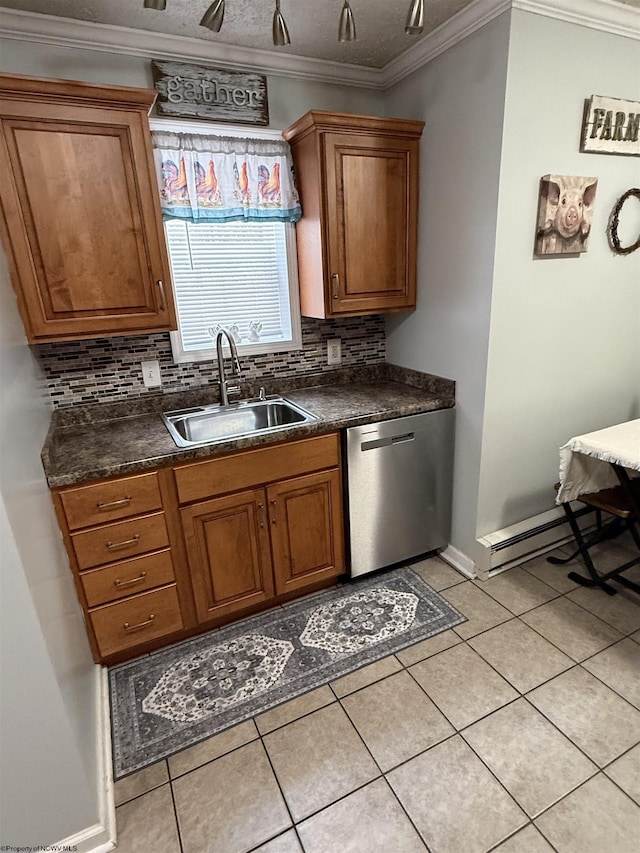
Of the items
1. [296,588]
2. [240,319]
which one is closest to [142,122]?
[240,319]

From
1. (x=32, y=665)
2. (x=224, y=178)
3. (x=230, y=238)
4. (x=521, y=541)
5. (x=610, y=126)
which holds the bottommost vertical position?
(x=521, y=541)

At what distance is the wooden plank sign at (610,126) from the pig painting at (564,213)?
0.51 feet

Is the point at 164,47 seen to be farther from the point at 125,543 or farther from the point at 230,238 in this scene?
the point at 125,543

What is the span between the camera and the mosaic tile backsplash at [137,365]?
2039mm

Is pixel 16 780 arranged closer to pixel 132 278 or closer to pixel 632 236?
pixel 132 278

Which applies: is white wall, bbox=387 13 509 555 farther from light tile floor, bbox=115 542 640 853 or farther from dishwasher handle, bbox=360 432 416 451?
light tile floor, bbox=115 542 640 853

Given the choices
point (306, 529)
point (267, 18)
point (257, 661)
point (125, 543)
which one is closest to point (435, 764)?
point (257, 661)

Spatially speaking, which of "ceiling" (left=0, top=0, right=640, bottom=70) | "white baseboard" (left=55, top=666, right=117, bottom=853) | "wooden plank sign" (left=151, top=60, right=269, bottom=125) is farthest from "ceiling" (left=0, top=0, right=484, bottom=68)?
"white baseboard" (left=55, top=666, right=117, bottom=853)

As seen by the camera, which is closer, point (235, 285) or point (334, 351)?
point (235, 285)

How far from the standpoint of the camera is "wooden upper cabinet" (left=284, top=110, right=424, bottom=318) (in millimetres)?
2033

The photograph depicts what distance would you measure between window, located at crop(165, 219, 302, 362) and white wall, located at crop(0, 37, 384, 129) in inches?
21.6

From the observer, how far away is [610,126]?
1978mm

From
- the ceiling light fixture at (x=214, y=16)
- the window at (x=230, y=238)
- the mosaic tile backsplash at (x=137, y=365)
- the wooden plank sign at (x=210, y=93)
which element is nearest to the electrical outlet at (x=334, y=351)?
the mosaic tile backsplash at (x=137, y=365)

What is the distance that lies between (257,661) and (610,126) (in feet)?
9.19
